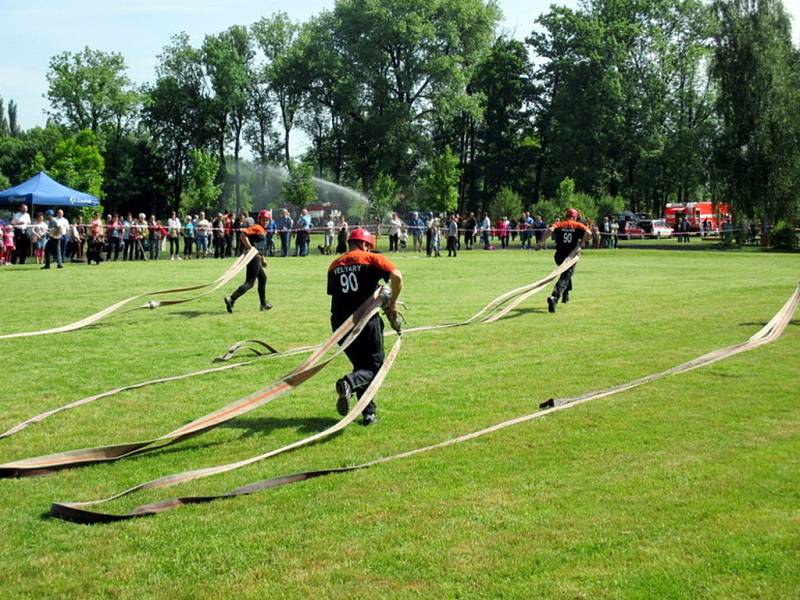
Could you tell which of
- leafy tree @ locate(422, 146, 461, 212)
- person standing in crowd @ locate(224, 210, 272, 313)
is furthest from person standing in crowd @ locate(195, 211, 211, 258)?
leafy tree @ locate(422, 146, 461, 212)

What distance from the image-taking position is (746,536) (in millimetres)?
5121

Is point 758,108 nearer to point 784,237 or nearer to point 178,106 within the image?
point 784,237

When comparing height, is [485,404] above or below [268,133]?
below

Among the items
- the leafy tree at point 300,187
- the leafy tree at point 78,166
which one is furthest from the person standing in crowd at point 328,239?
the leafy tree at point 78,166

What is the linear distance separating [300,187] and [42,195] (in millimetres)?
29573

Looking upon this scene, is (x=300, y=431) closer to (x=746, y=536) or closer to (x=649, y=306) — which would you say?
(x=746, y=536)

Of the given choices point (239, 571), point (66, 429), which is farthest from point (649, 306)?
point (239, 571)

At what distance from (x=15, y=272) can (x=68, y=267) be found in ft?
9.30

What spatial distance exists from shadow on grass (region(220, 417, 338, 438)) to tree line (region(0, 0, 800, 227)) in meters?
48.6

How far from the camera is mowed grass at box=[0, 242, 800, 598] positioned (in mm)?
4723

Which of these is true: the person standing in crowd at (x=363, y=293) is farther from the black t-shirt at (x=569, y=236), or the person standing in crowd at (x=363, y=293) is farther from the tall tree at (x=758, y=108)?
the tall tree at (x=758, y=108)

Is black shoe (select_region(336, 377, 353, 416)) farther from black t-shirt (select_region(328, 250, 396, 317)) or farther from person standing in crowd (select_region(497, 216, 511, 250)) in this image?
person standing in crowd (select_region(497, 216, 511, 250))

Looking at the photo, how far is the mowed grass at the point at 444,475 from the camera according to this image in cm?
472

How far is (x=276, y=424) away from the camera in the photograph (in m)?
8.37
